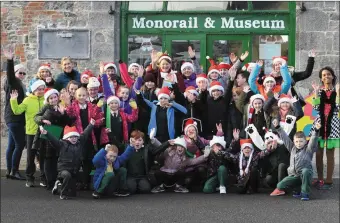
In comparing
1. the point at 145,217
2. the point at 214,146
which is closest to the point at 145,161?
the point at 214,146

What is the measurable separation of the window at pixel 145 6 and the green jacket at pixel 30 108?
204 inches

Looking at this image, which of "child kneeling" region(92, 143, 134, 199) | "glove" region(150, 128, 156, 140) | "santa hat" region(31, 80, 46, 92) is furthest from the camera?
"santa hat" region(31, 80, 46, 92)

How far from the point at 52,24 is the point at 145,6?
201 cm

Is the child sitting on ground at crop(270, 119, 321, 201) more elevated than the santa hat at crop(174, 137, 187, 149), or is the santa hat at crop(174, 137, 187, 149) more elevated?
the santa hat at crop(174, 137, 187, 149)

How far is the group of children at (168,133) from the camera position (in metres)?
8.20

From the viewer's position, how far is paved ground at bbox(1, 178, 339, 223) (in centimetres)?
689

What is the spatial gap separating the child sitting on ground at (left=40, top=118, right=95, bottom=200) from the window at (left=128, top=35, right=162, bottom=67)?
18.2 ft

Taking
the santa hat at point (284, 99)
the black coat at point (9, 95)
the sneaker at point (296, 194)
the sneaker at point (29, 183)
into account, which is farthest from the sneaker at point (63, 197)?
the santa hat at point (284, 99)

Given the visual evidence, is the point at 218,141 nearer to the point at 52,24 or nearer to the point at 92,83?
the point at 92,83

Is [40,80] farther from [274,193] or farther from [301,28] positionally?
[301,28]

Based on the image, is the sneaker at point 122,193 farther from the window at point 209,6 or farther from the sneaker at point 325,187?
the window at point 209,6

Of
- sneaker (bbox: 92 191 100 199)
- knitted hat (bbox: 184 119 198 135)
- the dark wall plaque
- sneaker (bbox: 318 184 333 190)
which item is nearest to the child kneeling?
sneaker (bbox: 92 191 100 199)

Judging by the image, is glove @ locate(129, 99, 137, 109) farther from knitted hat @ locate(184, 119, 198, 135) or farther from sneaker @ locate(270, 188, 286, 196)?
sneaker @ locate(270, 188, 286, 196)

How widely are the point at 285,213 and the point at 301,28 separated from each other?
7.19 m
